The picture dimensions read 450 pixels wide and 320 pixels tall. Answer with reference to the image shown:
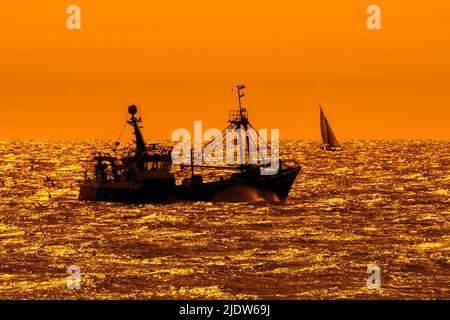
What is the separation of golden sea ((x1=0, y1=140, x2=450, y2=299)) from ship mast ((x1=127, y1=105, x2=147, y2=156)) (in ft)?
19.7

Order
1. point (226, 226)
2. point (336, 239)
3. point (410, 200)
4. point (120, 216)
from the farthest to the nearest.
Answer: point (410, 200)
point (120, 216)
point (226, 226)
point (336, 239)

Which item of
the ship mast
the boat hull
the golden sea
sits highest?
the ship mast

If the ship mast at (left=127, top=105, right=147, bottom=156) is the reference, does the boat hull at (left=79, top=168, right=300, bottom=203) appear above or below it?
below

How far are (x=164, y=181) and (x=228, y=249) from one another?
33.7m

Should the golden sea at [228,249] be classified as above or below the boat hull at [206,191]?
below

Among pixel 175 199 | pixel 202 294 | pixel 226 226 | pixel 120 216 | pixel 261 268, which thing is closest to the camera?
pixel 202 294

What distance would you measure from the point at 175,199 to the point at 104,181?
8205mm

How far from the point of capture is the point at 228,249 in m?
59.8

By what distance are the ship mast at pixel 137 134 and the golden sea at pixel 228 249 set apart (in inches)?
236

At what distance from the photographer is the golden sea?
1743 inches

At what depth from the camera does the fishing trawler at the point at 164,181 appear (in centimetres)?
9069
